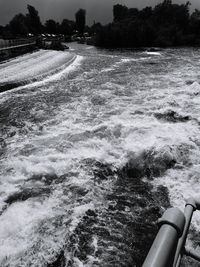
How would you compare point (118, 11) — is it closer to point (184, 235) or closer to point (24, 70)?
point (24, 70)

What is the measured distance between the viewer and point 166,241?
1345mm

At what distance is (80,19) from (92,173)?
11784cm

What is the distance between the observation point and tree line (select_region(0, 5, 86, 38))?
8125cm

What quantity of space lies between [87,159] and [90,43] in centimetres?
6561

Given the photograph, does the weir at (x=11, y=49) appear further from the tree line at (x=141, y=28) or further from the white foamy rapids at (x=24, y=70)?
the tree line at (x=141, y=28)

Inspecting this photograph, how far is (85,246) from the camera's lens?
5016mm

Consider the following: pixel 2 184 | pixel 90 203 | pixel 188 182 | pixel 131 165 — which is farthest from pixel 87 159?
pixel 188 182

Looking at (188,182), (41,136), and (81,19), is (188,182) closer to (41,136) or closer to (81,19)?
(41,136)

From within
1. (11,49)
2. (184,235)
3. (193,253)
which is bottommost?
(11,49)

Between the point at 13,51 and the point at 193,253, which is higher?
the point at 193,253

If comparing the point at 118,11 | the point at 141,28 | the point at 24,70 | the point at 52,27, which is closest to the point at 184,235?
the point at 24,70

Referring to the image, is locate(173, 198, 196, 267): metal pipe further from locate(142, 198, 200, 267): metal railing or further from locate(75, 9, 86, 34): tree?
locate(75, 9, 86, 34): tree

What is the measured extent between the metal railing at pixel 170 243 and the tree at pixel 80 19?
398ft

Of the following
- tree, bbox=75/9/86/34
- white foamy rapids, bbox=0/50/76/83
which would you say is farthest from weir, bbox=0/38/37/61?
tree, bbox=75/9/86/34
